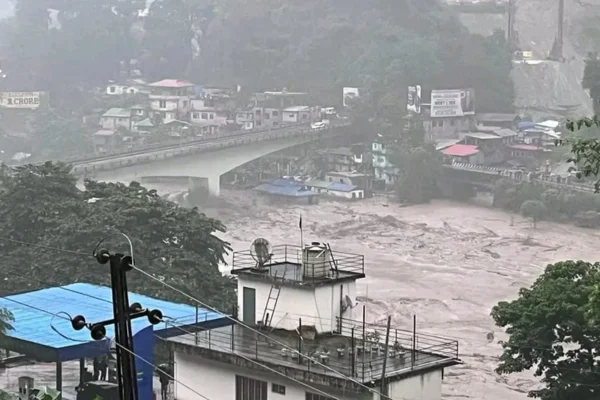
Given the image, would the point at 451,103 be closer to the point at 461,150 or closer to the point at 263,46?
the point at 461,150

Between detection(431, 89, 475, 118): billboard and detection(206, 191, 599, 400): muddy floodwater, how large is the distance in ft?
21.4

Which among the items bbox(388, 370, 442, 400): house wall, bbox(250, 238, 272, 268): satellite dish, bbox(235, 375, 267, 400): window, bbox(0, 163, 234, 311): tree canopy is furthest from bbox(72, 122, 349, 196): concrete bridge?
bbox(388, 370, 442, 400): house wall

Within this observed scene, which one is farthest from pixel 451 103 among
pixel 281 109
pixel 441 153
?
pixel 281 109

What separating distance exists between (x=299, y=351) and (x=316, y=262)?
34.3 inches

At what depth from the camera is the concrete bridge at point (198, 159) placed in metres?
28.2

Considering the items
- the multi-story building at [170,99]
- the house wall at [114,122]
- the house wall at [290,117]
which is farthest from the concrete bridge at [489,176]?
the house wall at [114,122]

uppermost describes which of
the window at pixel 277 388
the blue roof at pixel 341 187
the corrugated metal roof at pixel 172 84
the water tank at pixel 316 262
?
the corrugated metal roof at pixel 172 84

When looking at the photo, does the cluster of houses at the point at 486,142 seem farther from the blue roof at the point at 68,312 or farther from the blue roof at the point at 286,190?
the blue roof at the point at 68,312

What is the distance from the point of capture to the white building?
6.82m

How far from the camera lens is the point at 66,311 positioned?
9.01 meters

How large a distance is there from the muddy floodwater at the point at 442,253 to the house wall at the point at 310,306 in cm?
516

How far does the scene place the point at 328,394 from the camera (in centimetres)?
672

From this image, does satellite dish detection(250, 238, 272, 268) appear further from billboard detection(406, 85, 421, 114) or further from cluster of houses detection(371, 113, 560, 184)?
billboard detection(406, 85, 421, 114)

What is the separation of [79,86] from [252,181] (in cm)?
1230
